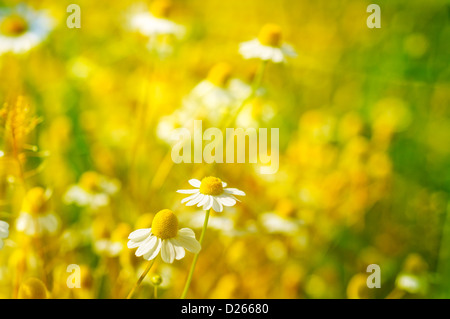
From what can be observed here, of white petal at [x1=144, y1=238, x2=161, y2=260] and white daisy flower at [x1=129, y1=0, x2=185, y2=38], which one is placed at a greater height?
white daisy flower at [x1=129, y1=0, x2=185, y2=38]

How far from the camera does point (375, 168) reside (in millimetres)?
1229

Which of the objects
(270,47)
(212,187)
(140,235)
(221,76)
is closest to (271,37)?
(270,47)

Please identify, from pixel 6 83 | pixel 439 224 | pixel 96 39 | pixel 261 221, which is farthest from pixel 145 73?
pixel 439 224

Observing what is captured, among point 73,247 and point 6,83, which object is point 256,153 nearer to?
point 73,247

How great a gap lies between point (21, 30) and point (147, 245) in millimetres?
711

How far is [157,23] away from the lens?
3.65 ft

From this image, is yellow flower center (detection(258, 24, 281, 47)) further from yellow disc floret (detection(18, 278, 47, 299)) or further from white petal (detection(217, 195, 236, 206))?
yellow disc floret (detection(18, 278, 47, 299))

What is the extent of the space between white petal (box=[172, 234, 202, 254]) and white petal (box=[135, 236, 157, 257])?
2cm

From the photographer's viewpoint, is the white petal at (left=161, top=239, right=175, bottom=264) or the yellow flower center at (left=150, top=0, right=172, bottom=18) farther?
the yellow flower center at (left=150, top=0, right=172, bottom=18)

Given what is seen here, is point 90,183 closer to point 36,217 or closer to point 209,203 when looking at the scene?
point 36,217

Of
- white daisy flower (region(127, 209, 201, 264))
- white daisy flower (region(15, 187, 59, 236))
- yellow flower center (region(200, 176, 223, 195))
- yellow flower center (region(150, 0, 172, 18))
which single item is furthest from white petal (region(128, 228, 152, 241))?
yellow flower center (region(150, 0, 172, 18))

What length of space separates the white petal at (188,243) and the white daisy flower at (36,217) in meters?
0.30

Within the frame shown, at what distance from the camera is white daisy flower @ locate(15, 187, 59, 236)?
82 centimetres

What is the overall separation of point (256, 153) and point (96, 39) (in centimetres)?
70
